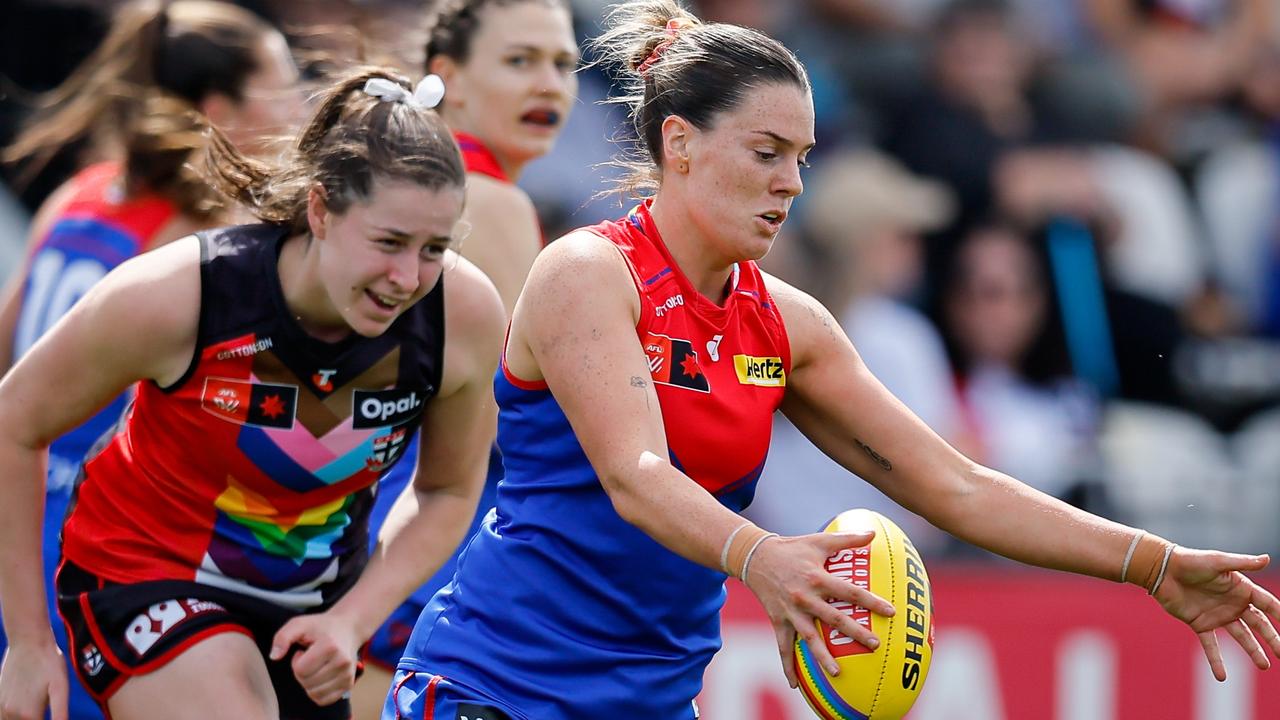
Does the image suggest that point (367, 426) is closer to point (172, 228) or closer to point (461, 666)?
point (461, 666)

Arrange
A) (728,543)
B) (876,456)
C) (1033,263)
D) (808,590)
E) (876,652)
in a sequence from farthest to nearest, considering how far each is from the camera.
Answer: (1033,263) → (876,456) → (876,652) → (728,543) → (808,590)

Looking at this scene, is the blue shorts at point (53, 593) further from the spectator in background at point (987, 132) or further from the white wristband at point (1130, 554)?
the spectator in background at point (987, 132)

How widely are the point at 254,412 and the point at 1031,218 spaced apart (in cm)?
628

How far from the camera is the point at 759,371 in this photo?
351 centimetres

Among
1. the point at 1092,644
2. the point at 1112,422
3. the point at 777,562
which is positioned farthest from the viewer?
the point at 1112,422

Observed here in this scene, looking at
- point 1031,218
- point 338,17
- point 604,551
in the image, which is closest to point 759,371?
point 604,551

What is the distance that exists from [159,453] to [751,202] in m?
1.53

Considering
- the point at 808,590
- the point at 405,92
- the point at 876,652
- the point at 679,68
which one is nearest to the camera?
the point at 808,590

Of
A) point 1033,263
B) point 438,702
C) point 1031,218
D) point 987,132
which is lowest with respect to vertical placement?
point 1033,263

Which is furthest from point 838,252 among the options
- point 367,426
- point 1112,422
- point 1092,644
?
point 367,426

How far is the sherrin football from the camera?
10.6 feet

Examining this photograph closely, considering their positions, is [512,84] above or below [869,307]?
above

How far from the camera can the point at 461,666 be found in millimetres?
3432

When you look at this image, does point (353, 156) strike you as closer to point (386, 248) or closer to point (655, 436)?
point (386, 248)
